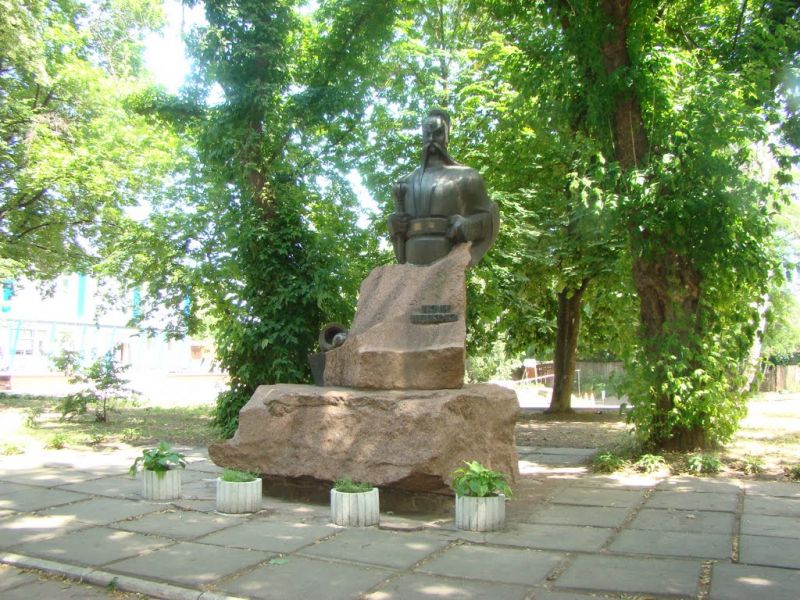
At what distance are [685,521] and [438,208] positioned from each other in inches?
137

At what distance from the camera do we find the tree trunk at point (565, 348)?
14980 millimetres

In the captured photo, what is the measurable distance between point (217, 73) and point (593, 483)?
27.0 ft

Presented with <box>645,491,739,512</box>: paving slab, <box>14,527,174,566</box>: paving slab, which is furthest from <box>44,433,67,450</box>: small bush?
<box>645,491,739,512</box>: paving slab

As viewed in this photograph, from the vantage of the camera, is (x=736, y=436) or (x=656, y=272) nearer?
(x=656, y=272)

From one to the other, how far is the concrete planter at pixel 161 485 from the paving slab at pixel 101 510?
0.45 feet

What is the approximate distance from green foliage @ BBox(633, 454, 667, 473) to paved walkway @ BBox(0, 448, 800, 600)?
0.82 meters

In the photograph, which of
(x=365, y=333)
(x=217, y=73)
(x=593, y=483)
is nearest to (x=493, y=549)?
(x=365, y=333)

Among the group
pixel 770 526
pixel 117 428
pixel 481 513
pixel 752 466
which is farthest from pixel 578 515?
pixel 117 428

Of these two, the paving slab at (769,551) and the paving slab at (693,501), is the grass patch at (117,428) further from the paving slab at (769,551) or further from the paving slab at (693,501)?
the paving slab at (769,551)

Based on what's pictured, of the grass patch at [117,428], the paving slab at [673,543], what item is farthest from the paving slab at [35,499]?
the paving slab at [673,543]

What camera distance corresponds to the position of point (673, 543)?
14.9 feet

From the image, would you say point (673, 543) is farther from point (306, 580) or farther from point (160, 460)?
point (160, 460)

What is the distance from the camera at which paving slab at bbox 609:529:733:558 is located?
14.1 ft

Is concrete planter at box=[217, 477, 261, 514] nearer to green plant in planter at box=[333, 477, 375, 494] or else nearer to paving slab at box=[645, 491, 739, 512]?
green plant in planter at box=[333, 477, 375, 494]
